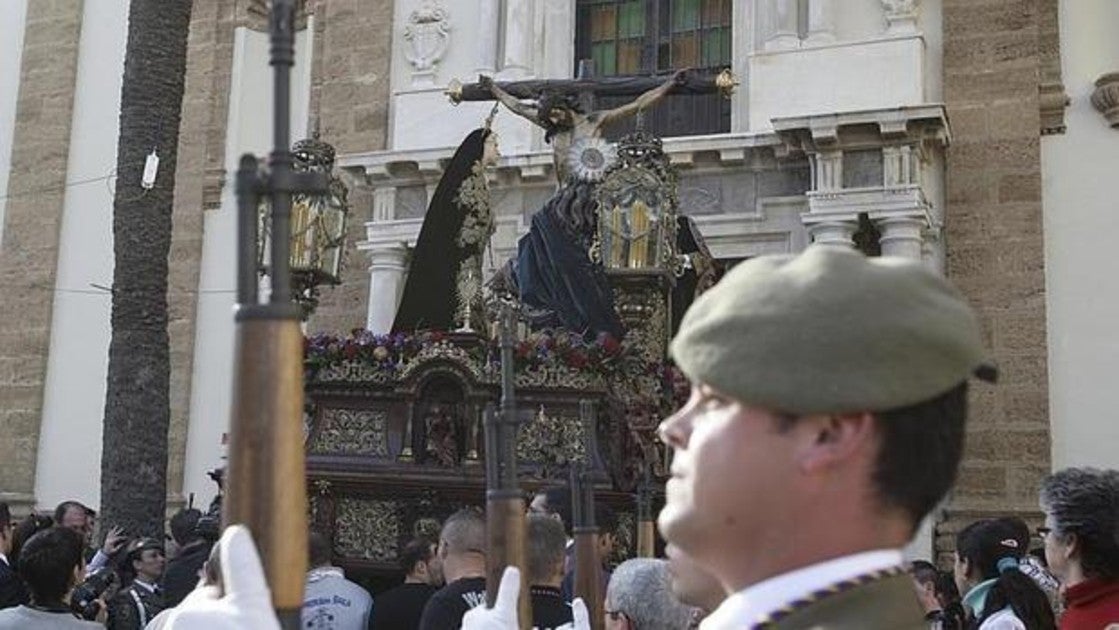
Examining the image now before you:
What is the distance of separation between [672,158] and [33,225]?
9674 mm

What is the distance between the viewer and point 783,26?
1490 cm

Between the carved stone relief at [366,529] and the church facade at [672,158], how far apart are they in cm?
455

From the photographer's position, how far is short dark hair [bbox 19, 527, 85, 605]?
4.95 meters

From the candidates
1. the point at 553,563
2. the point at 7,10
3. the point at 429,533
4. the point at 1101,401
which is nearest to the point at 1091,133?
the point at 1101,401

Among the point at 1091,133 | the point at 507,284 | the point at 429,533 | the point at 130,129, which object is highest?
the point at 1091,133

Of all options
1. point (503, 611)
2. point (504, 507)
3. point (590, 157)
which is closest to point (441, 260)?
point (590, 157)

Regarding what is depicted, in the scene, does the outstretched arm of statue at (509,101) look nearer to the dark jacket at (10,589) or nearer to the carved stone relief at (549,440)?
the carved stone relief at (549,440)

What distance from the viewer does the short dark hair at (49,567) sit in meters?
4.95

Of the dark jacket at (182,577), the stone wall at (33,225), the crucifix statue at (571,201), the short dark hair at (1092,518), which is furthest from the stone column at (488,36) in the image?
the short dark hair at (1092,518)

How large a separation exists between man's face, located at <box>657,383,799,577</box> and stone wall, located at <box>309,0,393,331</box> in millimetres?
14764

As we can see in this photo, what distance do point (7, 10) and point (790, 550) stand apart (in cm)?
2070

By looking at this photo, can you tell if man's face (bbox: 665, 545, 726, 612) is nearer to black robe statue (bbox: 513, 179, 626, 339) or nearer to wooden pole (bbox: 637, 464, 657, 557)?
wooden pole (bbox: 637, 464, 657, 557)

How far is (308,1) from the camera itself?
59.9ft

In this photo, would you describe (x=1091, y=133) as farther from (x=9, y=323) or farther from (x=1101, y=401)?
(x=9, y=323)
